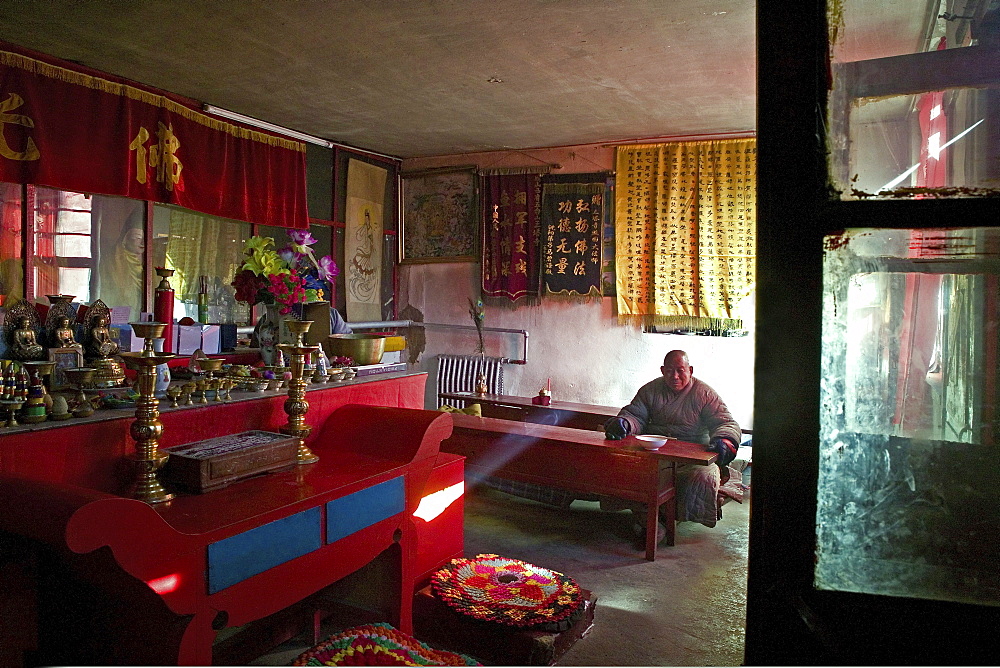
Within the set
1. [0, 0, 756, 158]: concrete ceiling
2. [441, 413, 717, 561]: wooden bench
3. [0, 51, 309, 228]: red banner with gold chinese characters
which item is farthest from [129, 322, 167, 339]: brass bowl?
[0, 51, 309, 228]: red banner with gold chinese characters

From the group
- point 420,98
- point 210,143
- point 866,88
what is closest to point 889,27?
point 866,88

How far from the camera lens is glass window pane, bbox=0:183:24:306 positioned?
4102 millimetres

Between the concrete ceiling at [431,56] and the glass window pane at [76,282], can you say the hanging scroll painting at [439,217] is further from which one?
the glass window pane at [76,282]

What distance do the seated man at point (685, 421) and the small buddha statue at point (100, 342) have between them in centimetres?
285

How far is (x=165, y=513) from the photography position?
6.00 feet

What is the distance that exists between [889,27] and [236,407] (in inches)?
91.6

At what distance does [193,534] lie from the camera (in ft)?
5.51

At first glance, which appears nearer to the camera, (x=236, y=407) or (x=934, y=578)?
(x=934, y=578)

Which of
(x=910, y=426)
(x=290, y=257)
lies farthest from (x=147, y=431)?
(x=910, y=426)

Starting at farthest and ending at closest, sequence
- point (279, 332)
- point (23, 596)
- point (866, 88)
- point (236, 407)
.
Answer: point (279, 332) < point (236, 407) < point (23, 596) < point (866, 88)

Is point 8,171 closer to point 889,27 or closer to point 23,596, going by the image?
point 23,596

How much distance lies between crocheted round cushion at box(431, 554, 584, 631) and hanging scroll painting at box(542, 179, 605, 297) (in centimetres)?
388

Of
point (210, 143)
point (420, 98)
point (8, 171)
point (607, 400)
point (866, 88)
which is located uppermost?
point (420, 98)

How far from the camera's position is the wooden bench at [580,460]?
12.7ft
